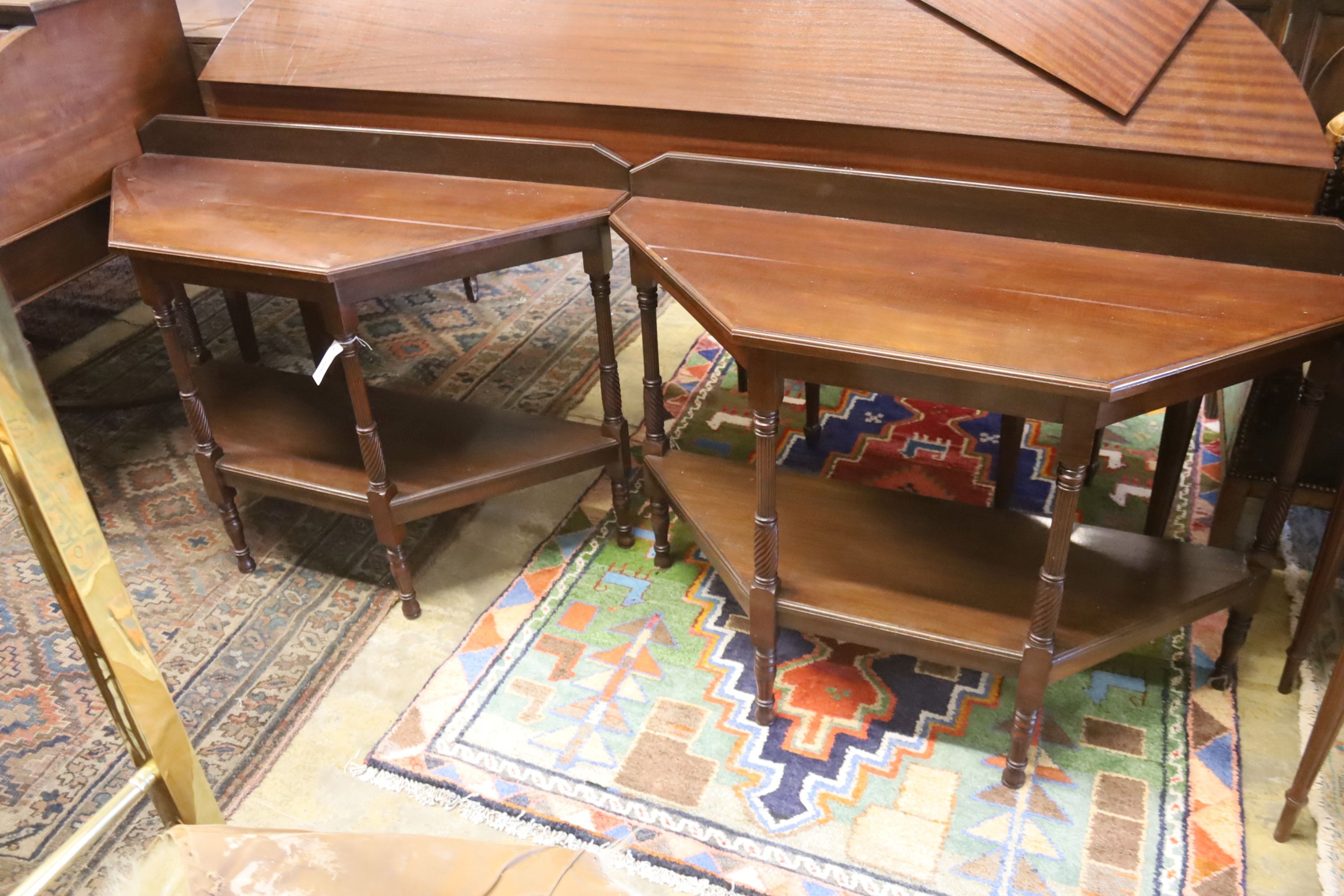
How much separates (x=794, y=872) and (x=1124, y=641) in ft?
2.45

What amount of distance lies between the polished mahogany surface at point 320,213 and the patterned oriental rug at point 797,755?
2.92 ft

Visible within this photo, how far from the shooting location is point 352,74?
8.30 feet

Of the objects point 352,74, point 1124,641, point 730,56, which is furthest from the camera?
point 352,74

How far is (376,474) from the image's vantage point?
2268 millimetres

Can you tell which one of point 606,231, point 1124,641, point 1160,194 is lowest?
point 1124,641

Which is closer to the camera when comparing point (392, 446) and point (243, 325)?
point (392, 446)

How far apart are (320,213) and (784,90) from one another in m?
1.06

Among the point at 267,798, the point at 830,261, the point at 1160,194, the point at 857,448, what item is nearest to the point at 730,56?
the point at 830,261

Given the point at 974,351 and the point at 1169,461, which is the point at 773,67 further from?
the point at 1169,461

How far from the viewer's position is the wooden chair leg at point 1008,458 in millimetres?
2404

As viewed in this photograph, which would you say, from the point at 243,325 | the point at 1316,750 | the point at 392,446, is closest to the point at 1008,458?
the point at 1316,750

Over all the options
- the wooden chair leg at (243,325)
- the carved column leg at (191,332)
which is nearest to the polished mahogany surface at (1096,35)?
the carved column leg at (191,332)

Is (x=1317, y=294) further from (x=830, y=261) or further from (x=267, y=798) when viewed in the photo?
(x=267, y=798)

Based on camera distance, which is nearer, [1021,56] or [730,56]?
[1021,56]
